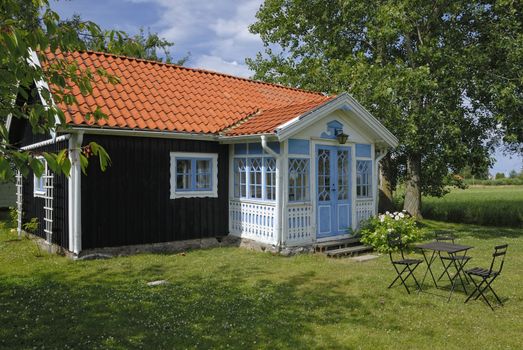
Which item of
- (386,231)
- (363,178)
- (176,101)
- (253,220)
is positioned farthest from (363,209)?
(176,101)

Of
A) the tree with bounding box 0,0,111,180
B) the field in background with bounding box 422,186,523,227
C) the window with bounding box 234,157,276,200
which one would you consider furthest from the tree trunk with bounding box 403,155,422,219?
the tree with bounding box 0,0,111,180

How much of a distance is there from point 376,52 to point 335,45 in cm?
197

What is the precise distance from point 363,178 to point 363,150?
81 centimetres

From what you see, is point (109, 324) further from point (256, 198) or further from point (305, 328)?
point (256, 198)

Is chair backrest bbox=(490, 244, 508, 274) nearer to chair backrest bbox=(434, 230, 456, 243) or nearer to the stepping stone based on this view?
chair backrest bbox=(434, 230, 456, 243)

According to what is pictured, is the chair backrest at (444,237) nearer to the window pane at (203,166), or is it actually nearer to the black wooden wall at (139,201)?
the black wooden wall at (139,201)

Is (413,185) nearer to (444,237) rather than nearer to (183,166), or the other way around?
(444,237)

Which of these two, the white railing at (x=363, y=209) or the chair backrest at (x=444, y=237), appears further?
the white railing at (x=363, y=209)

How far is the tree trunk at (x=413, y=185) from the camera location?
1764cm

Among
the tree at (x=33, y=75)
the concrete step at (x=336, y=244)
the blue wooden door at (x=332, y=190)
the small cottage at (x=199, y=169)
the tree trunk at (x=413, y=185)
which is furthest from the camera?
the tree trunk at (x=413, y=185)

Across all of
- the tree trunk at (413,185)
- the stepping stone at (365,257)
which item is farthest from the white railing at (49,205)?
the tree trunk at (413,185)

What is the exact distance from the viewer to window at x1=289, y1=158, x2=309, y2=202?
394 inches

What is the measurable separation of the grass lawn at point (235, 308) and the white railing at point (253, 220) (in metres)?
0.96

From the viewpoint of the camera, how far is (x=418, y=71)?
14258 mm
